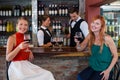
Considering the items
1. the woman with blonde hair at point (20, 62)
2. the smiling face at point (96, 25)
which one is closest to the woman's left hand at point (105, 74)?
the smiling face at point (96, 25)

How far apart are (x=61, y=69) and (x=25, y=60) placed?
25.5 inches

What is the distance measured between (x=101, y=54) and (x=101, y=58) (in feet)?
0.14

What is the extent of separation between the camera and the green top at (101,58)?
2768 mm

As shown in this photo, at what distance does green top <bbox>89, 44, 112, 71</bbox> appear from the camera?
2768mm

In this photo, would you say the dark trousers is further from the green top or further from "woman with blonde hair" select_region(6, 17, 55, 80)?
"woman with blonde hair" select_region(6, 17, 55, 80)

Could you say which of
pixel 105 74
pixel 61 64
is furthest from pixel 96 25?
pixel 61 64

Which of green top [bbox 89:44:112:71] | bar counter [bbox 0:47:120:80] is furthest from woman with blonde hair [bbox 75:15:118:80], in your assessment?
bar counter [bbox 0:47:120:80]

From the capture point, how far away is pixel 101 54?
277 cm

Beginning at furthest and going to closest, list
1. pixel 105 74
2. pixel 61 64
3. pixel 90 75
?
1. pixel 61 64
2. pixel 90 75
3. pixel 105 74

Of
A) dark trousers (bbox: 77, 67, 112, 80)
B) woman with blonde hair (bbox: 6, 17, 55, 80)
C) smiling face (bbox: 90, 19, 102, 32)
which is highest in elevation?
smiling face (bbox: 90, 19, 102, 32)

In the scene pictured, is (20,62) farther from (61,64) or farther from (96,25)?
(96,25)

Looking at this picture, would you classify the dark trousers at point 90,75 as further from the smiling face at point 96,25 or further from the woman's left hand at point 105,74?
the smiling face at point 96,25

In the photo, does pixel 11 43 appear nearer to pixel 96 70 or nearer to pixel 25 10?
pixel 96 70

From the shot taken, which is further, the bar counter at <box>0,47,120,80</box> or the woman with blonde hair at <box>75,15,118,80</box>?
the bar counter at <box>0,47,120,80</box>
